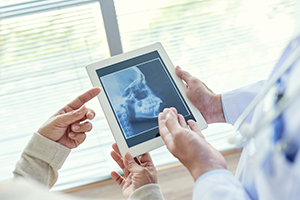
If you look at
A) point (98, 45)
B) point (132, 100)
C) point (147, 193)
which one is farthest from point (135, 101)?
point (98, 45)

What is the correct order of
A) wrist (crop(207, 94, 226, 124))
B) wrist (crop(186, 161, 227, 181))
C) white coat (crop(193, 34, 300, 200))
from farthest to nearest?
wrist (crop(207, 94, 226, 124)), wrist (crop(186, 161, 227, 181)), white coat (crop(193, 34, 300, 200))

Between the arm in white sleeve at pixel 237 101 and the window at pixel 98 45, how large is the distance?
0.60m

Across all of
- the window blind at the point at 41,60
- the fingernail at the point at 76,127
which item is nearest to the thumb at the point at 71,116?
the fingernail at the point at 76,127

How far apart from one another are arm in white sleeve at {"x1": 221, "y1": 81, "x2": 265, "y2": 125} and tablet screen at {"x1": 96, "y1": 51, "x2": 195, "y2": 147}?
0.70 ft

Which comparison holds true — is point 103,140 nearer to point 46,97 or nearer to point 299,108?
point 46,97

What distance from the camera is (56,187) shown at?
1632mm

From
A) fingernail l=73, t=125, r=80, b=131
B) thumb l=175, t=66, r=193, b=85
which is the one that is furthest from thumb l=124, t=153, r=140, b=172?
thumb l=175, t=66, r=193, b=85

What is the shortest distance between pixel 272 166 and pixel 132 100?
0.52 meters

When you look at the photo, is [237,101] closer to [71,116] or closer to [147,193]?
[147,193]

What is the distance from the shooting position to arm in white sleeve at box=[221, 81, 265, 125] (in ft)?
3.07

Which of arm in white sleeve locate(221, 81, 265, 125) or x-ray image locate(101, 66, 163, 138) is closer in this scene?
x-ray image locate(101, 66, 163, 138)

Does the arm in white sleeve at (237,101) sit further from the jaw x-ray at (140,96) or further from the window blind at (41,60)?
the window blind at (41,60)

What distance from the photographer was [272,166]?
1.51ft

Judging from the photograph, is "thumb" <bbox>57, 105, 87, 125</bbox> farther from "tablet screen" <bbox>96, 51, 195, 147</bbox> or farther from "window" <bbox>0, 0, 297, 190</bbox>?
"window" <bbox>0, 0, 297, 190</bbox>
